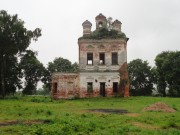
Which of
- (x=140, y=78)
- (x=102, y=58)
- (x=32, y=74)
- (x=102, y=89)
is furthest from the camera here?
(x=32, y=74)

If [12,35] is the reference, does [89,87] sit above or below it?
below

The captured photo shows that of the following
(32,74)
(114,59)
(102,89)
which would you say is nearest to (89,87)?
(102,89)

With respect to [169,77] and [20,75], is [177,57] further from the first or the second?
[20,75]

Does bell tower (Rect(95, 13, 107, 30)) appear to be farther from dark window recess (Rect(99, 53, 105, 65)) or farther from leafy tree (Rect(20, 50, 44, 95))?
leafy tree (Rect(20, 50, 44, 95))

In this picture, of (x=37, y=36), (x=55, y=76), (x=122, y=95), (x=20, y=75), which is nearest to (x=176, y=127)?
(x=122, y=95)

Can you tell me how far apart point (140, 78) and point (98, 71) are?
31.1m

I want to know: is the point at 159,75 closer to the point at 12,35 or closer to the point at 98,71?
the point at 98,71

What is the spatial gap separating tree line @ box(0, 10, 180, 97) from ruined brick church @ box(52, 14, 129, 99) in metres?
6.52

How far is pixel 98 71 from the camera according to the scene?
39.7m

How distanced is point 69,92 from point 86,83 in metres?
2.42

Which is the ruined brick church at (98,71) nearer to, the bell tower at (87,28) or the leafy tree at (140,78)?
the bell tower at (87,28)

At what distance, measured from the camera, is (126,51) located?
134ft

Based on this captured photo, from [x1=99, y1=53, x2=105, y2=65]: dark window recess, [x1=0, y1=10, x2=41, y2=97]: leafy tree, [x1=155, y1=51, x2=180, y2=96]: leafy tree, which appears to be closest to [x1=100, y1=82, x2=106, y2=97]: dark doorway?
[x1=99, y1=53, x2=105, y2=65]: dark window recess

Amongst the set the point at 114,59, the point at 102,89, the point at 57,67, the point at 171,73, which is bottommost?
the point at 102,89
